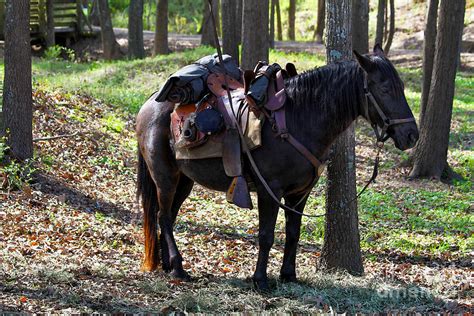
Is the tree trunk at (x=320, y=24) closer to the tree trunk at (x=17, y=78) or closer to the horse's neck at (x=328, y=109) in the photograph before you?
the tree trunk at (x=17, y=78)

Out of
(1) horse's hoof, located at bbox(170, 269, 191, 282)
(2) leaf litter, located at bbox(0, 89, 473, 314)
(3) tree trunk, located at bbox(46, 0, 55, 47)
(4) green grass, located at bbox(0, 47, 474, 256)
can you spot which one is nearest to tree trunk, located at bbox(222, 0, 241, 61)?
(4) green grass, located at bbox(0, 47, 474, 256)

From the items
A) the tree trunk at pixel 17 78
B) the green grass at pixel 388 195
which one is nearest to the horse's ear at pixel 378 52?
the green grass at pixel 388 195

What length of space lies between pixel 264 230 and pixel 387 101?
1794mm

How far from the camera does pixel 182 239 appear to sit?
9.49m

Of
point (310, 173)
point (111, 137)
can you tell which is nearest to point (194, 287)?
point (310, 173)

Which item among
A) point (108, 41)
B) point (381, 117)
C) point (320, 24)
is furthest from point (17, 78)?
point (320, 24)

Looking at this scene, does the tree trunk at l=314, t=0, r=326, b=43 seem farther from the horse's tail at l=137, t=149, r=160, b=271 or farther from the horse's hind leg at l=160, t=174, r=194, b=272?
the horse's tail at l=137, t=149, r=160, b=271

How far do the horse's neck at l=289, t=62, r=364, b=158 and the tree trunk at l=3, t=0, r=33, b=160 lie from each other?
210 inches

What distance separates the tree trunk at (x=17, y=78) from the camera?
10539 millimetres

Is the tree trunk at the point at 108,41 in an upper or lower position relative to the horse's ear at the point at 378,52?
lower

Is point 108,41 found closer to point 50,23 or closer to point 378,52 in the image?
point 50,23

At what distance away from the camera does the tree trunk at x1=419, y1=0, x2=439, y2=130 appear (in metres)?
15.5

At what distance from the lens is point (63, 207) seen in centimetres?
995

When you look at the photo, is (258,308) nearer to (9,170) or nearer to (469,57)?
(9,170)
